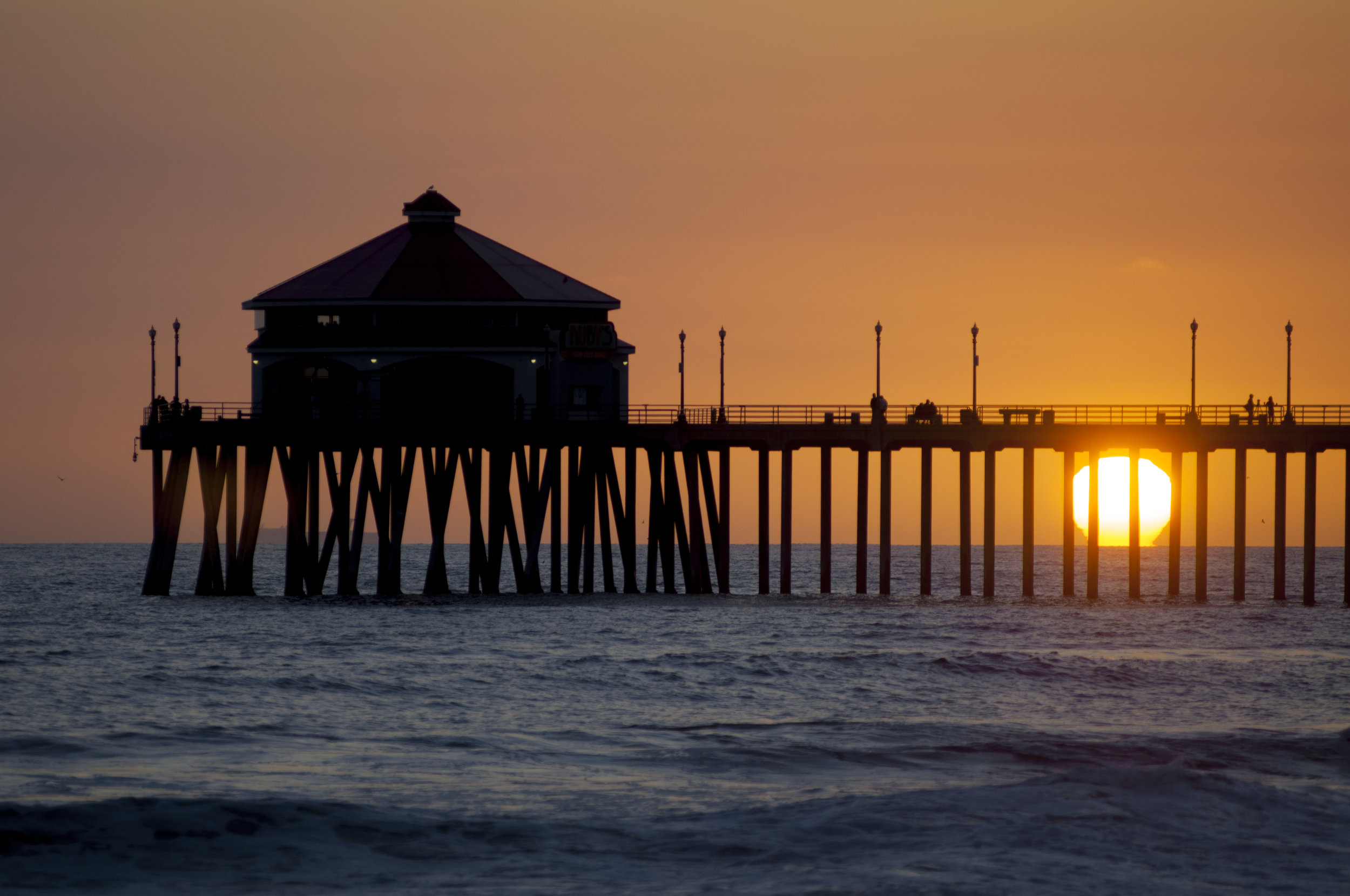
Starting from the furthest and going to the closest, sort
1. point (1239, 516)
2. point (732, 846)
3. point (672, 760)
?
point (1239, 516)
point (672, 760)
point (732, 846)

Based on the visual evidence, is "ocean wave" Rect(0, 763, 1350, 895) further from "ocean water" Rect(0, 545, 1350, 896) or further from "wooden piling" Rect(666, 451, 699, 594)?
"wooden piling" Rect(666, 451, 699, 594)

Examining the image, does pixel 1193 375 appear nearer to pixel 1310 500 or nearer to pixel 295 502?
pixel 1310 500

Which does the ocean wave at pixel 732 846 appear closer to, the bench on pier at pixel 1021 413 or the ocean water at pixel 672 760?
the ocean water at pixel 672 760

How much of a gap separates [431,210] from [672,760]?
42253 mm

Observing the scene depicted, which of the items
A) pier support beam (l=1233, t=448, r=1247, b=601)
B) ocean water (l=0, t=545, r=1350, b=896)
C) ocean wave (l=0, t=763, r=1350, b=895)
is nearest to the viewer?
ocean wave (l=0, t=763, r=1350, b=895)

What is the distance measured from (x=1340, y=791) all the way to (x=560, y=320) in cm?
3936

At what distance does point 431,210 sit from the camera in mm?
64938

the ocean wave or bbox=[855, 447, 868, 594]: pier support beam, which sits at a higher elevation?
bbox=[855, 447, 868, 594]: pier support beam

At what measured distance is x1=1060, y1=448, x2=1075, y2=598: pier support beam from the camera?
5612cm

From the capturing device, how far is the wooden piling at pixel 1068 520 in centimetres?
5612

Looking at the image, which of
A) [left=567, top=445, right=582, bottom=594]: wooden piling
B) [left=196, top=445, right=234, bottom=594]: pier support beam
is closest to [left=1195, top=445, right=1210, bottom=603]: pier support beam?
[left=567, top=445, right=582, bottom=594]: wooden piling

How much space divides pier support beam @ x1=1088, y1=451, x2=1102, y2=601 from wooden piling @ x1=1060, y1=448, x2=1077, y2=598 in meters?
0.67

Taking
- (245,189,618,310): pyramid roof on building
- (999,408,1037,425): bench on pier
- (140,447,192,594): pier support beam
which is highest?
(245,189,618,310): pyramid roof on building

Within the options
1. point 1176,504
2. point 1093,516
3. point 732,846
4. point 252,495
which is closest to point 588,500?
point 252,495
